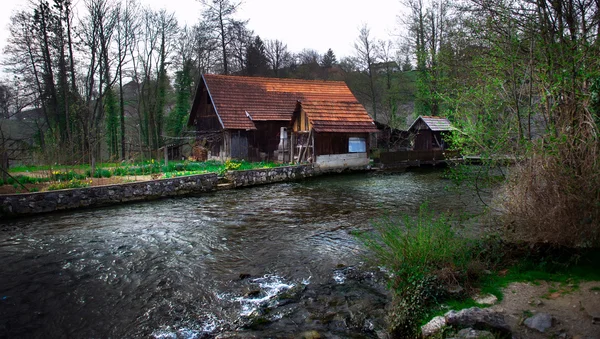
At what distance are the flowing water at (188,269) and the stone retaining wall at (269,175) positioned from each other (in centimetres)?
411

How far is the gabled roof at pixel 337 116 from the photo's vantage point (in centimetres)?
2109

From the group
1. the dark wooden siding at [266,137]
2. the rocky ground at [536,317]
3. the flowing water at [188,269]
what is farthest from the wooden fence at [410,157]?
the rocky ground at [536,317]

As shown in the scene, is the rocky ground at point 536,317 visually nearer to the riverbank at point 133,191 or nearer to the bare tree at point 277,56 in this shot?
the riverbank at point 133,191

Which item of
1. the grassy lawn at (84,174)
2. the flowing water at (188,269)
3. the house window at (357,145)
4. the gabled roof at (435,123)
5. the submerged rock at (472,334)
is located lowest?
the flowing water at (188,269)

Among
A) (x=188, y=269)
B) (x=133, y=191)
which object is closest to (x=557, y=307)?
(x=188, y=269)

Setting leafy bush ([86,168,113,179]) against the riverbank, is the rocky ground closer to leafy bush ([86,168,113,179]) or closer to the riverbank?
the riverbank

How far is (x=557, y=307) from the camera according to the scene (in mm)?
4160

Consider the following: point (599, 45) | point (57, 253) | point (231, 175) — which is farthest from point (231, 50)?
point (599, 45)

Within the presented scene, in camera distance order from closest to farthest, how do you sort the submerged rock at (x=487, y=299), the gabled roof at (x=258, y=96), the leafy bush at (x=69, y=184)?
the submerged rock at (x=487, y=299), the leafy bush at (x=69, y=184), the gabled roof at (x=258, y=96)

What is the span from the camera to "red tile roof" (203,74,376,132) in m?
22.0

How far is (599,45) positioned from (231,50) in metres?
29.0

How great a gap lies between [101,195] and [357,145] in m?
14.7

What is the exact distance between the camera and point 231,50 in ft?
103

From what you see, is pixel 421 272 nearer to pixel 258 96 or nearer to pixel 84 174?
pixel 84 174
